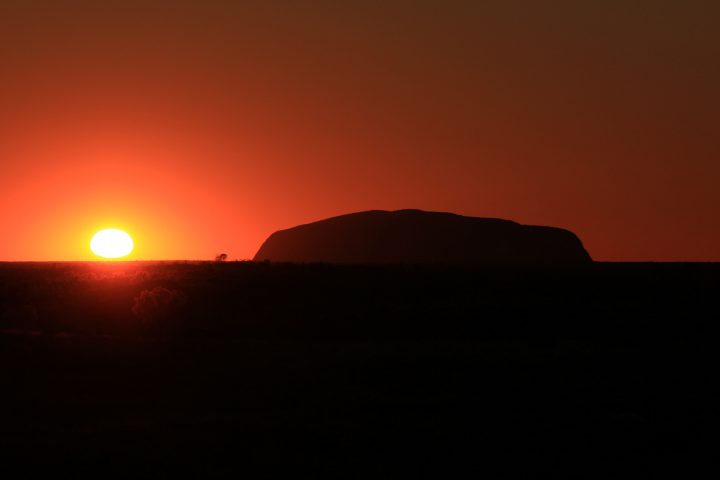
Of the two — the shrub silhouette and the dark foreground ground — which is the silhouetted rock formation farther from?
the shrub silhouette

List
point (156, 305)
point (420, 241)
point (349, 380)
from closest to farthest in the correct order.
Answer: point (349, 380), point (156, 305), point (420, 241)

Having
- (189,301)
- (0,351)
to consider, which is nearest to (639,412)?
(0,351)

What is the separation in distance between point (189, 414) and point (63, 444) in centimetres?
360

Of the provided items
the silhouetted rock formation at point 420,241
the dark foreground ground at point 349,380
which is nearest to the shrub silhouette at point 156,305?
the dark foreground ground at point 349,380

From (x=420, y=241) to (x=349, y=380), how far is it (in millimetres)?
105862

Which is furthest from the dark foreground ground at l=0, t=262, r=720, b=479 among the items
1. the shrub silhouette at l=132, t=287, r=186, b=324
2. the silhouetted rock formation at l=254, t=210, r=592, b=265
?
the silhouetted rock formation at l=254, t=210, r=592, b=265

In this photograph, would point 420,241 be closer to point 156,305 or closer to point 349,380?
point 156,305

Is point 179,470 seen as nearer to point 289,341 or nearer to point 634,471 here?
point 634,471

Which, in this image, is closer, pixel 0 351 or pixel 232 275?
pixel 0 351

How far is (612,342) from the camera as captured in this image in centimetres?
3519

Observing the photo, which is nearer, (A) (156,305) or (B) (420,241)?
(A) (156,305)

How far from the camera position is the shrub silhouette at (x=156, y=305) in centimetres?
3703

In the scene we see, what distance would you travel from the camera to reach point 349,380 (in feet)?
81.7

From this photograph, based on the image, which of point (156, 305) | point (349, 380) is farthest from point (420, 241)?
point (349, 380)
